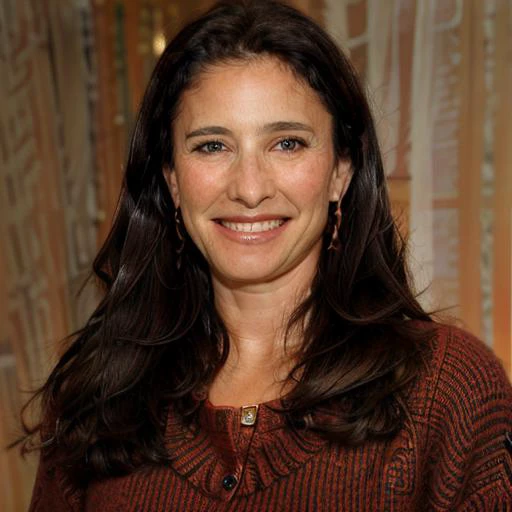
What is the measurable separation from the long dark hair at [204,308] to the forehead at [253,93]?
22 millimetres

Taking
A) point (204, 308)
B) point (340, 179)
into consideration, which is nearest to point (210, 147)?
point (340, 179)

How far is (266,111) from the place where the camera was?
5.01 ft

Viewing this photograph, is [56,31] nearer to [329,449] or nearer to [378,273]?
[378,273]

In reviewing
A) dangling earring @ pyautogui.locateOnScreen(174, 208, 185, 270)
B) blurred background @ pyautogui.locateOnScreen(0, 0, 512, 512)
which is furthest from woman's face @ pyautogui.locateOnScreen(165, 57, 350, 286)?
blurred background @ pyautogui.locateOnScreen(0, 0, 512, 512)

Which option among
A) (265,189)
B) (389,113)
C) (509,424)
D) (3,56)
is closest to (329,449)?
(509,424)

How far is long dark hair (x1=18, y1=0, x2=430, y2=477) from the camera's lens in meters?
1.54

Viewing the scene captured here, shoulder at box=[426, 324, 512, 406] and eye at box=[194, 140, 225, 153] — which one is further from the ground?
eye at box=[194, 140, 225, 153]

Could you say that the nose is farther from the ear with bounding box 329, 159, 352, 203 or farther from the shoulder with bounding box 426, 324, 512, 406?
the shoulder with bounding box 426, 324, 512, 406

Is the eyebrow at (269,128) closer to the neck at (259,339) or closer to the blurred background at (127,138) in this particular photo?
the neck at (259,339)

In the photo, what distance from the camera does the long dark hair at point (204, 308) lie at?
5.05 ft

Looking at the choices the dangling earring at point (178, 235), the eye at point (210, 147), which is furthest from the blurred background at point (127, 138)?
the eye at point (210, 147)

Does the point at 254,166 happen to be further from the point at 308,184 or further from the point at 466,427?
the point at 466,427

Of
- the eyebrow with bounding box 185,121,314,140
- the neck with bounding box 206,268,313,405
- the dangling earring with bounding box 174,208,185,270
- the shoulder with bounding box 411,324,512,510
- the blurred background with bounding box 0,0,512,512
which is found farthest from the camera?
the blurred background with bounding box 0,0,512,512

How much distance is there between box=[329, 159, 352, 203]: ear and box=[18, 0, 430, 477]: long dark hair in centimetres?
1
